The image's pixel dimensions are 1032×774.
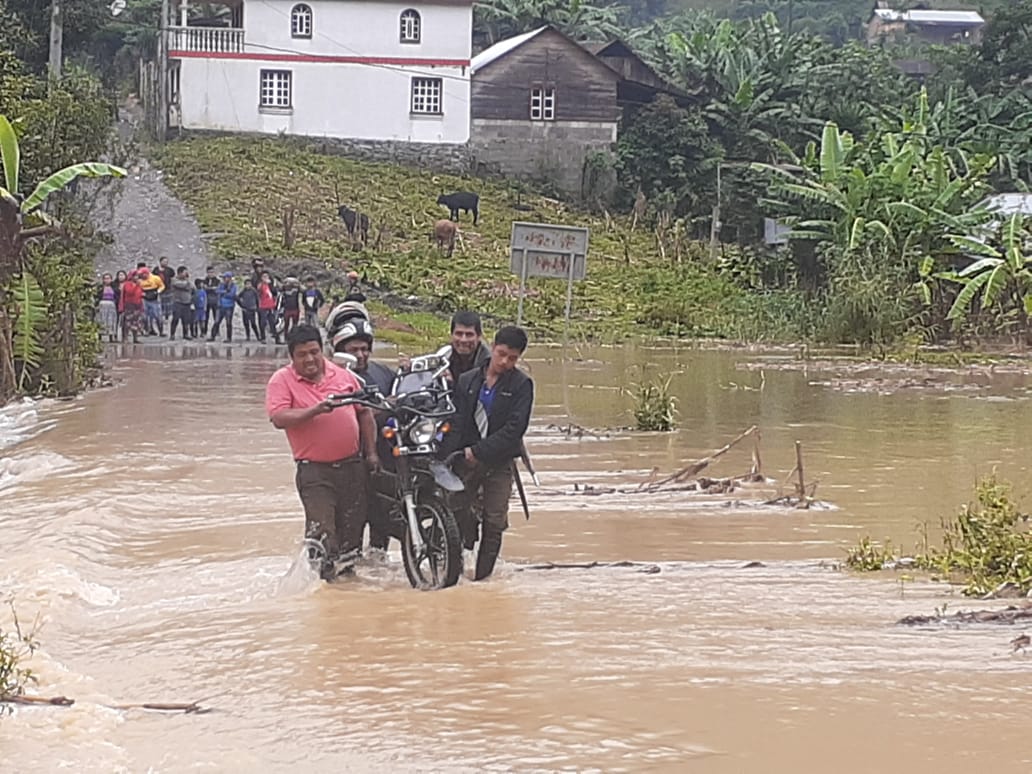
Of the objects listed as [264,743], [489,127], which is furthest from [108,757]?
[489,127]

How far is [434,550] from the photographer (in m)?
8.73

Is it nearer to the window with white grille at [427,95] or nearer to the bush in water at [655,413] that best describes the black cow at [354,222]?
the window with white grille at [427,95]

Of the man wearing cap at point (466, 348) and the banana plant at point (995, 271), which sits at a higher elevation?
the banana plant at point (995, 271)

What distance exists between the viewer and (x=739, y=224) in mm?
44469

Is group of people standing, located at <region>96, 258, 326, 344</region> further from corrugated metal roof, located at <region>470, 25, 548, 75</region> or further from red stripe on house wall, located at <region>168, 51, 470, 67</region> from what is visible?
corrugated metal roof, located at <region>470, 25, 548, 75</region>

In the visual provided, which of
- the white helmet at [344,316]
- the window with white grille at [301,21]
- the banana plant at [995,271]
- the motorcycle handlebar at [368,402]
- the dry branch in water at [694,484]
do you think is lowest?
the dry branch in water at [694,484]

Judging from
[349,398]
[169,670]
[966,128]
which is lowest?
[169,670]

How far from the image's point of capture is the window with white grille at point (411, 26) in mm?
48969

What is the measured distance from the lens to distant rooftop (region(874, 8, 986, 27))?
91.0 m

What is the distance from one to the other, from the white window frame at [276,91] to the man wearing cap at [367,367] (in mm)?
39893

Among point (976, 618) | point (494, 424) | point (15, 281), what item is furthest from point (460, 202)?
point (976, 618)

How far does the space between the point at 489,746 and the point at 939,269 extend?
977 inches

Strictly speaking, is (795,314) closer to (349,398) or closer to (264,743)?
(349,398)

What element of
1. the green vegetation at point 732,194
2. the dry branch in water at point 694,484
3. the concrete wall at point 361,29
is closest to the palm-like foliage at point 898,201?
the green vegetation at point 732,194
